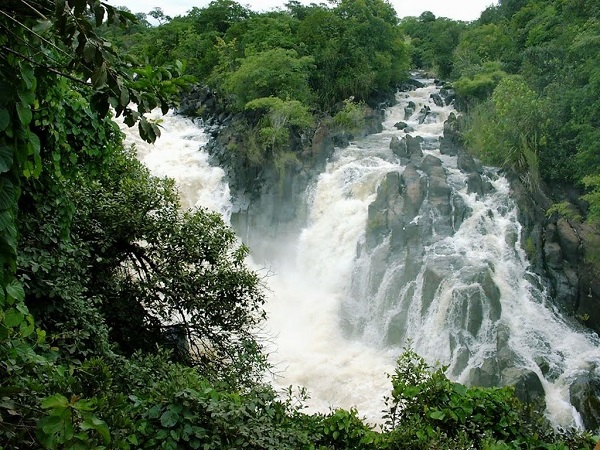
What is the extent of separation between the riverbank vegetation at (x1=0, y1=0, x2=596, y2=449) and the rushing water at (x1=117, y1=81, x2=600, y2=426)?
2.49 m

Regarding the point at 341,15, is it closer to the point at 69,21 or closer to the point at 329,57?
the point at 329,57

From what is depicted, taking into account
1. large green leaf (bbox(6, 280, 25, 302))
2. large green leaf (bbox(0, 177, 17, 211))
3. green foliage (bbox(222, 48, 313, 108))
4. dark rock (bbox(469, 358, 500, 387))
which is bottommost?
large green leaf (bbox(6, 280, 25, 302))

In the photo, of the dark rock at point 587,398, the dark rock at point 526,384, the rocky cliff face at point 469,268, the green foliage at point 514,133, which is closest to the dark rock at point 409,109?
the green foliage at point 514,133

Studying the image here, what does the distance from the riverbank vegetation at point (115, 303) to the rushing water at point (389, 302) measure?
2.49 m

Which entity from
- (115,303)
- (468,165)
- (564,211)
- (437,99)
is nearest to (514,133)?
(468,165)

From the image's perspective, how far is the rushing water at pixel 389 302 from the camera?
10.1m

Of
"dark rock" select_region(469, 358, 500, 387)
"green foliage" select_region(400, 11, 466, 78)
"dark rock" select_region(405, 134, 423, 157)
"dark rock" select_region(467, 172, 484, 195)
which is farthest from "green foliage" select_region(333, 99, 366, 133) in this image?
"dark rock" select_region(469, 358, 500, 387)

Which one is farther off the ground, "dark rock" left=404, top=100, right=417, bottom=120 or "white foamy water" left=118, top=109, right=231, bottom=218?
"dark rock" left=404, top=100, right=417, bottom=120

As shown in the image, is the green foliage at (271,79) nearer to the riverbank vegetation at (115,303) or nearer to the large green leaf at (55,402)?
the riverbank vegetation at (115,303)

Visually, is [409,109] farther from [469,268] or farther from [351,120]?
[469,268]

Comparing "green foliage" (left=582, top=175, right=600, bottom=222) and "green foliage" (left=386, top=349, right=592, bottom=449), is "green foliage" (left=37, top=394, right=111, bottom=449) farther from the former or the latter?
"green foliage" (left=582, top=175, right=600, bottom=222)

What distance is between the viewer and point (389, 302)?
12.1 m

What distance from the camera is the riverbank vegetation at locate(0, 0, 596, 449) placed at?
6.30 feet

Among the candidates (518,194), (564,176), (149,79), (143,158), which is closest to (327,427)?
(149,79)
